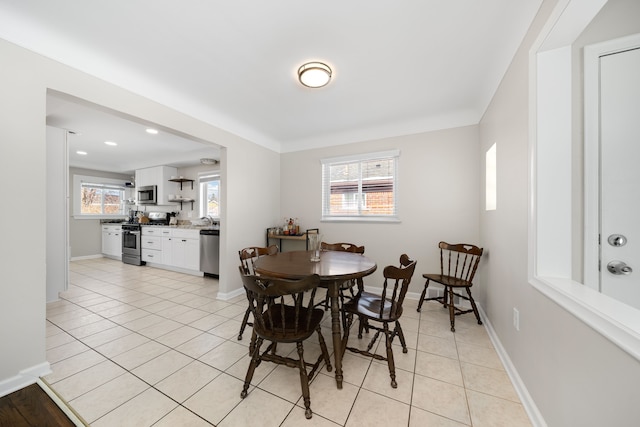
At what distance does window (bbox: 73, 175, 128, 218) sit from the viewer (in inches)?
239

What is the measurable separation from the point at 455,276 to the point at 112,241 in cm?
780

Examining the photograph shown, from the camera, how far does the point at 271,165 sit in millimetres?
4270

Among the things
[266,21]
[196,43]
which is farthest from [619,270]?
[196,43]

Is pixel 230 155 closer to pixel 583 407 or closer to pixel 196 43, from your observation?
pixel 196 43

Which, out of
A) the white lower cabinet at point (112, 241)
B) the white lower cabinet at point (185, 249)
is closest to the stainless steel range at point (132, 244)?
the white lower cabinet at point (112, 241)

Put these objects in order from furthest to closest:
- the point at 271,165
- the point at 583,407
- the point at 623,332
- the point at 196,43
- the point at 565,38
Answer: the point at 271,165
the point at 196,43
the point at 565,38
the point at 583,407
the point at 623,332

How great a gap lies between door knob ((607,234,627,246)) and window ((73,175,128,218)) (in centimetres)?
924

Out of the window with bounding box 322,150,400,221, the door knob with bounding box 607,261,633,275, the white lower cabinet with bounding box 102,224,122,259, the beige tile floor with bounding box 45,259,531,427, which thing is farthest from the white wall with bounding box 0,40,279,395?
the white lower cabinet with bounding box 102,224,122,259

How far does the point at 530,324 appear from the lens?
4.95 feet

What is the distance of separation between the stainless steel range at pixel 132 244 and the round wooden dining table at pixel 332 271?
4.84 m

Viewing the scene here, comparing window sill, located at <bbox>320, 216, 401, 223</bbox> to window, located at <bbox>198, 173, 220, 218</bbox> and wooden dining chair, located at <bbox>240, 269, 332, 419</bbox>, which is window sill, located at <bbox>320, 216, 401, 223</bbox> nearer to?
wooden dining chair, located at <bbox>240, 269, 332, 419</bbox>

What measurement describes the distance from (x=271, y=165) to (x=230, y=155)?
38.0 inches

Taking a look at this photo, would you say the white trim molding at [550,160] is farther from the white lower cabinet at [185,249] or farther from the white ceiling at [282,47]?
the white lower cabinet at [185,249]

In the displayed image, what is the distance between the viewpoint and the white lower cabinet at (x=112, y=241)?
588 centimetres
